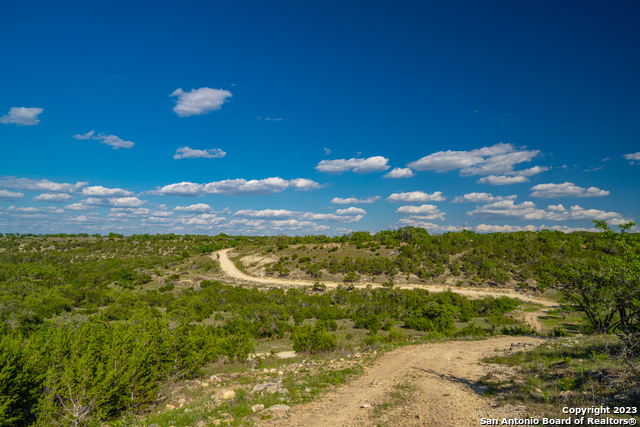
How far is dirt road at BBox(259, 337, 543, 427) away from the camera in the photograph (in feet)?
23.7

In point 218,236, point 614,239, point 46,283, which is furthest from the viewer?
point 218,236

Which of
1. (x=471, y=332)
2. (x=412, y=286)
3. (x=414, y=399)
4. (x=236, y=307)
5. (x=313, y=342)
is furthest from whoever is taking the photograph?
(x=412, y=286)

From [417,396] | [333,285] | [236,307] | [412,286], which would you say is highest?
[417,396]

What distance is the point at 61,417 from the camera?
22.2ft

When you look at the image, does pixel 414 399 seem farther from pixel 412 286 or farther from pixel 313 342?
pixel 412 286

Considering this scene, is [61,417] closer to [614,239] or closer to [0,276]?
[614,239]

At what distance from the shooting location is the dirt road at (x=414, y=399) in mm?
7211

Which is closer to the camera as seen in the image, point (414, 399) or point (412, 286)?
point (414, 399)

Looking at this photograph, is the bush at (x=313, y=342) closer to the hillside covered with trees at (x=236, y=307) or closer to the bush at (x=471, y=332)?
the hillside covered with trees at (x=236, y=307)

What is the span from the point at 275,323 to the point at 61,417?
15.2 metres

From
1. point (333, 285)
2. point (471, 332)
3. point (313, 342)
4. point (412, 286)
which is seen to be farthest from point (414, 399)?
point (412, 286)

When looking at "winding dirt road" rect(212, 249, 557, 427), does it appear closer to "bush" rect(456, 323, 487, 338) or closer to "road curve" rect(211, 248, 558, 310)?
"bush" rect(456, 323, 487, 338)

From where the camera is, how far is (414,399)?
8438mm

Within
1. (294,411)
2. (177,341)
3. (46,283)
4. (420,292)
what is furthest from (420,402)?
(46,283)
